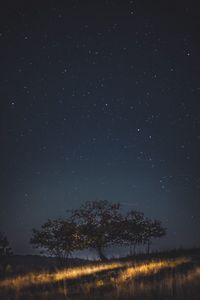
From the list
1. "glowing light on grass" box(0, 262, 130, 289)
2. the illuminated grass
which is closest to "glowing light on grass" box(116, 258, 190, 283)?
the illuminated grass

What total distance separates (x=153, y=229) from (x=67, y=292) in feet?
119

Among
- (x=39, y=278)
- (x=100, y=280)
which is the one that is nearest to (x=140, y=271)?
(x=100, y=280)

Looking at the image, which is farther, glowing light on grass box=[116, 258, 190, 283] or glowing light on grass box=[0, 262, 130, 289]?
glowing light on grass box=[0, 262, 130, 289]

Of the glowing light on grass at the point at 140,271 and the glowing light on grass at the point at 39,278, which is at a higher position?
the glowing light on grass at the point at 140,271

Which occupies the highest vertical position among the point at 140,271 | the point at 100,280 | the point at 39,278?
the point at 140,271

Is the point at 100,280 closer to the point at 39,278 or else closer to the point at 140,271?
the point at 140,271

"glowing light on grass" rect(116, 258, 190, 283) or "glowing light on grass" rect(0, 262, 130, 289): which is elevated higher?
"glowing light on grass" rect(116, 258, 190, 283)

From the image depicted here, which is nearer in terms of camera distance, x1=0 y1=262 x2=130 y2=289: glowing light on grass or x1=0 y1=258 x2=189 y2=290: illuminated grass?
x1=0 y1=258 x2=189 y2=290: illuminated grass

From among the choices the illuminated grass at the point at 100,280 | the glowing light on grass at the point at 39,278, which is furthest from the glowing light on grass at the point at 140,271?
the glowing light on grass at the point at 39,278

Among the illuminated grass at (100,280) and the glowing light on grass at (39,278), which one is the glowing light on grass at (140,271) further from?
the glowing light on grass at (39,278)

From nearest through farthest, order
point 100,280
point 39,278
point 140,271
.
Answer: point 100,280 → point 140,271 → point 39,278

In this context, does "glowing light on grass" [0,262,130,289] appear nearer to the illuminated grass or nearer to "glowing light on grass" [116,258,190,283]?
the illuminated grass

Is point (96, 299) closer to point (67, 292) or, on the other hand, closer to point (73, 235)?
point (67, 292)

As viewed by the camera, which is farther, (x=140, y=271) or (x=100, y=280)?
(x=140, y=271)
